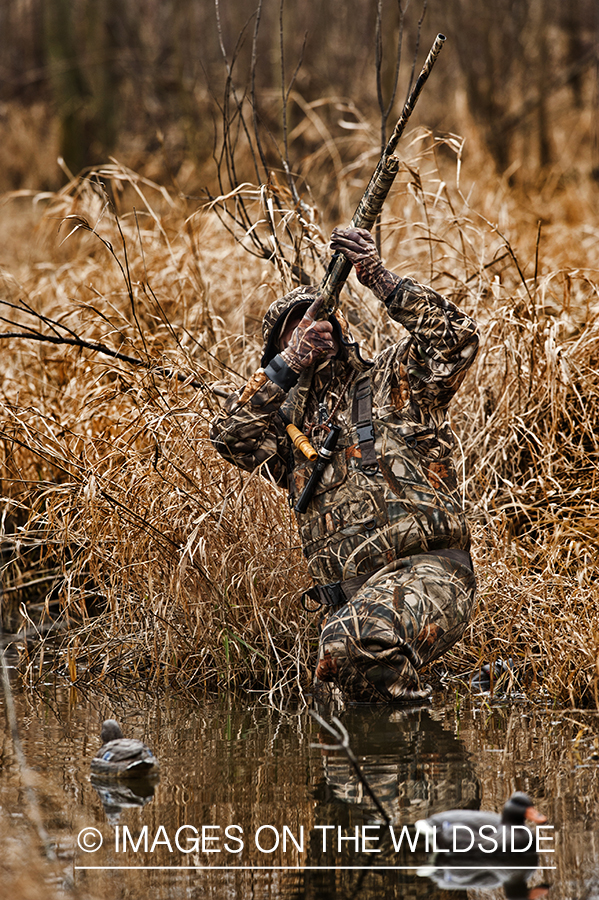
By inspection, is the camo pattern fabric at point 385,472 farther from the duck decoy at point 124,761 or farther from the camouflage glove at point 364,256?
the duck decoy at point 124,761

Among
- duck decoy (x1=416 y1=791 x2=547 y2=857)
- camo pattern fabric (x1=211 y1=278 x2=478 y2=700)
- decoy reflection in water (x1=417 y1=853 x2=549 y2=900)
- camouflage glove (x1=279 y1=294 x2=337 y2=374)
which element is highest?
camouflage glove (x1=279 y1=294 x2=337 y2=374)

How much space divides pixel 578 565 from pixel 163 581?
186 cm

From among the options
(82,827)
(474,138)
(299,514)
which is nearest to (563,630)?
(299,514)

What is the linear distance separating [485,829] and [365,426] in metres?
1.65

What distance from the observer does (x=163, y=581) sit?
4.43 meters

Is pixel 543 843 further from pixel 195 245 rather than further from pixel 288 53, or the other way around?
pixel 288 53

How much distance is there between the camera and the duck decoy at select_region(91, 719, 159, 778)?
10.5ft

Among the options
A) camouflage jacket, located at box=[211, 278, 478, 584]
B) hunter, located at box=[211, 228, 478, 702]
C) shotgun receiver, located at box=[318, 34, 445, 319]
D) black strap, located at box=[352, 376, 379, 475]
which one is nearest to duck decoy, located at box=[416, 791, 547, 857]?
hunter, located at box=[211, 228, 478, 702]

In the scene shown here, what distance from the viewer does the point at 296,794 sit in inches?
120

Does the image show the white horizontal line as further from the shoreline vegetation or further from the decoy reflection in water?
the shoreline vegetation

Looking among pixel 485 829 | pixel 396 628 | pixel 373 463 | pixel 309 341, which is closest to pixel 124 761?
pixel 396 628

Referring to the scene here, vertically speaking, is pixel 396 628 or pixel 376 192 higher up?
pixel 376 192

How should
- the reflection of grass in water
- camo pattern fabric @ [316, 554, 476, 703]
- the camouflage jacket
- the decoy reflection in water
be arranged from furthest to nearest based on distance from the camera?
the reflection of grass in water
the camouflage jacket
camo pattern fabric @ [316, 554, 476, 703]
the decoy reflection in water

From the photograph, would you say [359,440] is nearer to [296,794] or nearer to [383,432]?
[383,432]
